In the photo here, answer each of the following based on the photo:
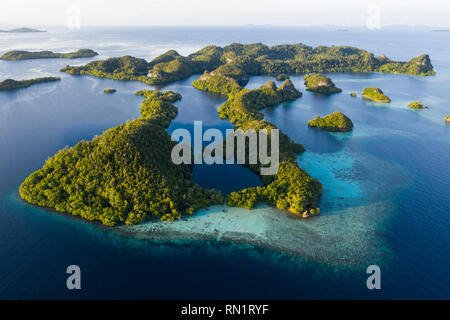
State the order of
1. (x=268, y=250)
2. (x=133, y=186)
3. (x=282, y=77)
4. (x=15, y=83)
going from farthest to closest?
(x=282, y=77) < (x=15, y=83) < (x=133, y=186) < (x=268, y=250)

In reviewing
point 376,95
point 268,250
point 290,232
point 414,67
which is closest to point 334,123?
point 376,95

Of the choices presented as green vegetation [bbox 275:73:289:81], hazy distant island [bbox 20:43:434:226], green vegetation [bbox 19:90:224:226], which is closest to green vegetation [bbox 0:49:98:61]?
green vegetation [bbox 275:73:289:81]

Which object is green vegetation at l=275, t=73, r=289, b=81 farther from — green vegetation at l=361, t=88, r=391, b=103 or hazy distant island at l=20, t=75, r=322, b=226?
hazy distant island at l=20, t=75, r=322, b=226

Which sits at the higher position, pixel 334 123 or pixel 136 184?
pixel 334 123

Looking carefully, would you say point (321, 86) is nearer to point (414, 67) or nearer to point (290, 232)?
point (414, 67)
